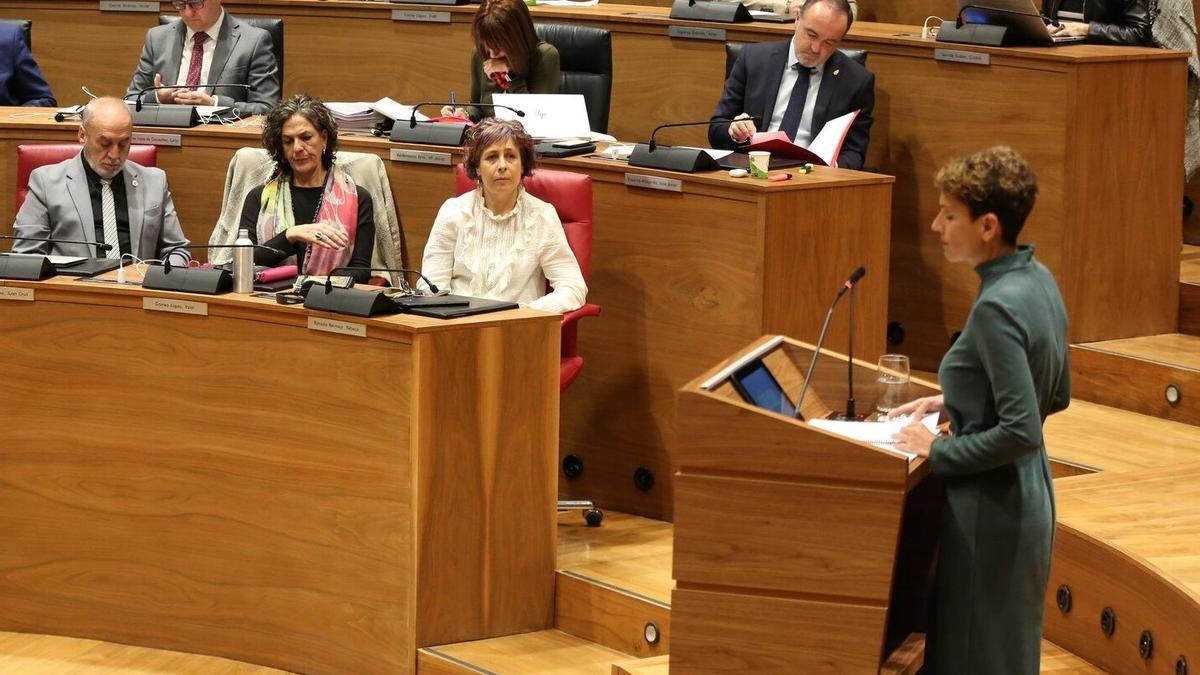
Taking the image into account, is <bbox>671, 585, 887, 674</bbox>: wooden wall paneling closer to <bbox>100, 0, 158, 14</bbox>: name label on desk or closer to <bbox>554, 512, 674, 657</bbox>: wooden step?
<bbox>554, 512, 674, 657</bbox>: wooden step

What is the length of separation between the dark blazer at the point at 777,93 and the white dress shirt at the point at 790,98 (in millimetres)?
11

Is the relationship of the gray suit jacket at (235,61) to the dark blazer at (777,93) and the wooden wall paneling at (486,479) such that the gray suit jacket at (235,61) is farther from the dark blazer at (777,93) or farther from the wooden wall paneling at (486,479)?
the wooden wall paneling at (486,479)

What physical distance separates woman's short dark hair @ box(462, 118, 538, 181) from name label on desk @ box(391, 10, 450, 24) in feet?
5.17

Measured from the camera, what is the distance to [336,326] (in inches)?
125

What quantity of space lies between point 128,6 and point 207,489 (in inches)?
105

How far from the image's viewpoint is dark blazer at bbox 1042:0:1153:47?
4.28 meters

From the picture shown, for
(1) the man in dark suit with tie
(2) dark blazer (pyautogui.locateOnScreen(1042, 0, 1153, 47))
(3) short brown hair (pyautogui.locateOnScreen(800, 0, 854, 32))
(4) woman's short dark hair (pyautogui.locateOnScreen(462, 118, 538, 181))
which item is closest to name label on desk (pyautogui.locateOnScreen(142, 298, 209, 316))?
(4) woman's short dark hair (pyautogui.locateOnScreen(462, 118, 538, 181))

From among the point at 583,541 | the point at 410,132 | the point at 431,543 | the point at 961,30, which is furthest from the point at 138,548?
the point at 961,30

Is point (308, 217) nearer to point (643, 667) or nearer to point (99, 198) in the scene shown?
point (99, 198)

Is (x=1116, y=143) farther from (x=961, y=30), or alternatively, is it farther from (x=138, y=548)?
(x=138, y=548)

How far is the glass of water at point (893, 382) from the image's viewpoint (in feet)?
8.23

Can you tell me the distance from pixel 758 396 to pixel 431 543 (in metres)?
0.96

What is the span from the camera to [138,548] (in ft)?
11.3

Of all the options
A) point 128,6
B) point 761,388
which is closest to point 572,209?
point 761,388
